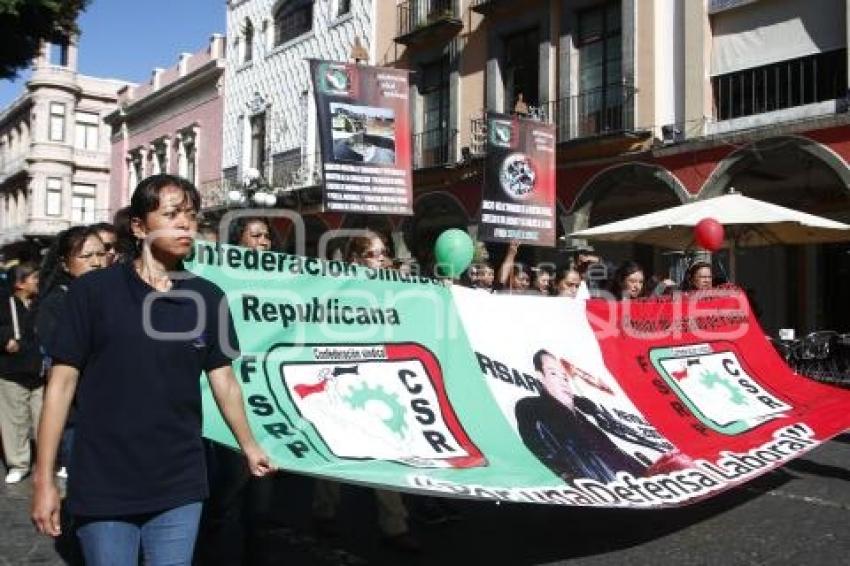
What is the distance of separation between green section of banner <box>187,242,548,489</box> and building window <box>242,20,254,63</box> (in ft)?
81.1

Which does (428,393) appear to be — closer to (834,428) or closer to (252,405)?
(252,405)

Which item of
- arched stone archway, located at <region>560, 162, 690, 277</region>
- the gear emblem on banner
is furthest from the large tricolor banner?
arched stone archway, located at <region>560, 162, 690, 277</region>

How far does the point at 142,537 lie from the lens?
243 centimetres

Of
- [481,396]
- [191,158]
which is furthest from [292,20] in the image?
[481,396]

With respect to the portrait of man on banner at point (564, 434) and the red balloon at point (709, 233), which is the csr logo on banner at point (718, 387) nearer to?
the portrait of man on banner at point (564, 434)

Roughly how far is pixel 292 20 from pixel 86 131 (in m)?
24.8

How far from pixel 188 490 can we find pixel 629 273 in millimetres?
5016

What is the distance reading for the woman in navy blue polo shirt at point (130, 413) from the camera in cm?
234

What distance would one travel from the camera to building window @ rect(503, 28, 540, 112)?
17.5 meters

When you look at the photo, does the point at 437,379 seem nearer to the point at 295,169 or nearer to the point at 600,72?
the point at 600,72

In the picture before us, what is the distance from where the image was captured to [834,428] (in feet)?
18.6

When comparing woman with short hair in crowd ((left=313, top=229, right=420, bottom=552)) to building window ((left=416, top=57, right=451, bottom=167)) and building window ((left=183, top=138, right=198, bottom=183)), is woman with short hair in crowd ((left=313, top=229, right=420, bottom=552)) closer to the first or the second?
building window ((left=416, top=57, right=451, bottom=167))

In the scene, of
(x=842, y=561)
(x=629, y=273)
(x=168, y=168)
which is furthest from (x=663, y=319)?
(x=168, y=168)

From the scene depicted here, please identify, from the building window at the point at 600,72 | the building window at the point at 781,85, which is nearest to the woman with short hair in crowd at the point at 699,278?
the building window at the point at 781,85
